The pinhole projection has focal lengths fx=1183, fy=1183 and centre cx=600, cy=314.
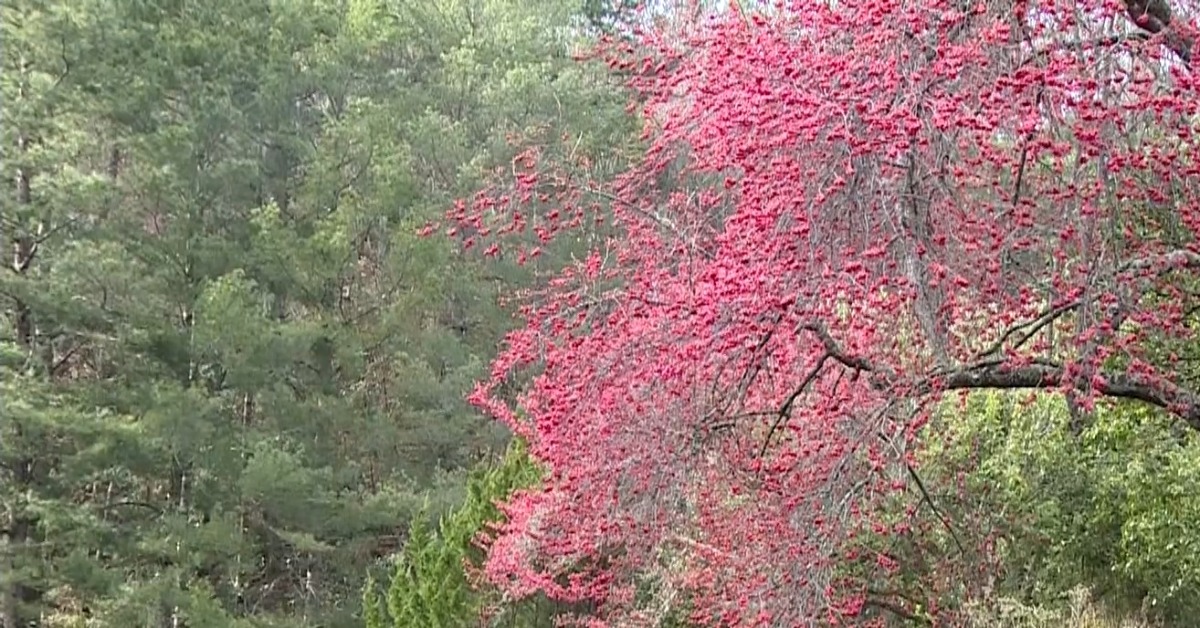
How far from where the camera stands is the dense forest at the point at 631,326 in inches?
119

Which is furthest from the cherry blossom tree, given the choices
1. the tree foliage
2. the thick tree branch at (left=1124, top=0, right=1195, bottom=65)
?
the tree foliage

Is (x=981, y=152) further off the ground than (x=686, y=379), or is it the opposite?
(x=981, y=152)

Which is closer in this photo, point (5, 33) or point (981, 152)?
point (981, 152)

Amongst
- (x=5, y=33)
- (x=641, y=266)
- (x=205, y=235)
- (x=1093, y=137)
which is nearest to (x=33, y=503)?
(x=205, y=235)

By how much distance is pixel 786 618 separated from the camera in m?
3.17

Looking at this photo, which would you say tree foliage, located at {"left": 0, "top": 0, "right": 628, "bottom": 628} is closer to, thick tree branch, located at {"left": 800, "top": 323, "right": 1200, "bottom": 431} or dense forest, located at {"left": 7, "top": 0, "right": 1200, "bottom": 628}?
dense forest, located at {"left": 7, "top": 0, "right": 1200, "bottom": 628}

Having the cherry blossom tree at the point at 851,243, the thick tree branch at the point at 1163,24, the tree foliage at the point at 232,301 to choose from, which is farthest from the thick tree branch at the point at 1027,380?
the tree foliage at the point at 232,301

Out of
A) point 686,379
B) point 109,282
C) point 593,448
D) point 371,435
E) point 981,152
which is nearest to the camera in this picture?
point 981,152

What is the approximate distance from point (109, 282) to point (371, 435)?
3.44 metres

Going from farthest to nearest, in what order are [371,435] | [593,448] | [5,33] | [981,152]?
[371,435] < [5,33] < [593,448] < [981,152]

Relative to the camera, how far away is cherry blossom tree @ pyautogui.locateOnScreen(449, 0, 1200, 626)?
9.41 feet

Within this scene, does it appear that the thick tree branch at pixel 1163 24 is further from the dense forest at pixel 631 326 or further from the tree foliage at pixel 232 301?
the tree foliage at pixel 232 301

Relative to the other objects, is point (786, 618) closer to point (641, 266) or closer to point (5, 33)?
point (641, 266)

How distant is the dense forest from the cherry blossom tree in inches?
0.7
